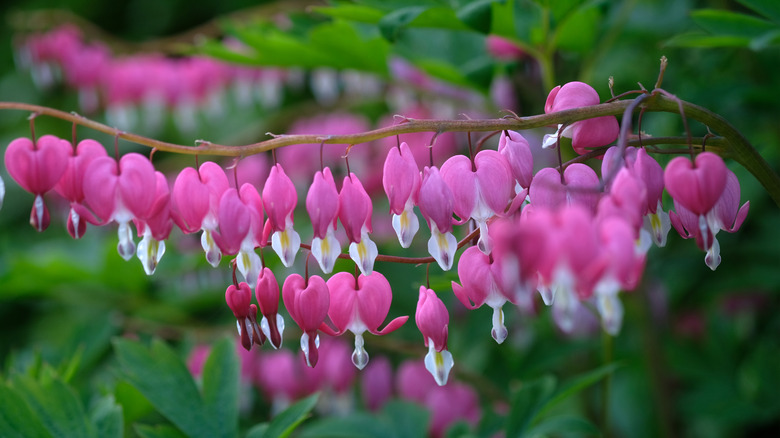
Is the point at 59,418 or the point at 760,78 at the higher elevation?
the point at 760,78

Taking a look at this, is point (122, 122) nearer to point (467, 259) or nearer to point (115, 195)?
point (115, 195)

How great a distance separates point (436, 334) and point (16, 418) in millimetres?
687

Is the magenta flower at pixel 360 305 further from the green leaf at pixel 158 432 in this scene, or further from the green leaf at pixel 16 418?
the green leaf at pixel 16 418

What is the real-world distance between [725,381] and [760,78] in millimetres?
854

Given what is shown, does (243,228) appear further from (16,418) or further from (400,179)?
(16,418)

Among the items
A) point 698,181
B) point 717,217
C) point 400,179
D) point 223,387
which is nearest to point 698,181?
point 698,181

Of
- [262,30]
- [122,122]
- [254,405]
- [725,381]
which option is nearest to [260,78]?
[122,122]

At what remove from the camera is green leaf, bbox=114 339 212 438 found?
109 cm

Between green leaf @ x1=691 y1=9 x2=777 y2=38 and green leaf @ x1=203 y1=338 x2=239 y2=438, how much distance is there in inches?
36.9

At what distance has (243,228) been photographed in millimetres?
840

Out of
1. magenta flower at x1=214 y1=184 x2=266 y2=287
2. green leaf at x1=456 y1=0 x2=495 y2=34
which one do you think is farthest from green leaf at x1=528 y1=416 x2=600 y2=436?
green leaf at x1=456 y1=0 x2=495 y2=34

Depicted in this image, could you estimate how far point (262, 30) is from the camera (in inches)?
76.4

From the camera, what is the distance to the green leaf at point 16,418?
3.43 ft

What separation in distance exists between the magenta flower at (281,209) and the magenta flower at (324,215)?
3 cm
